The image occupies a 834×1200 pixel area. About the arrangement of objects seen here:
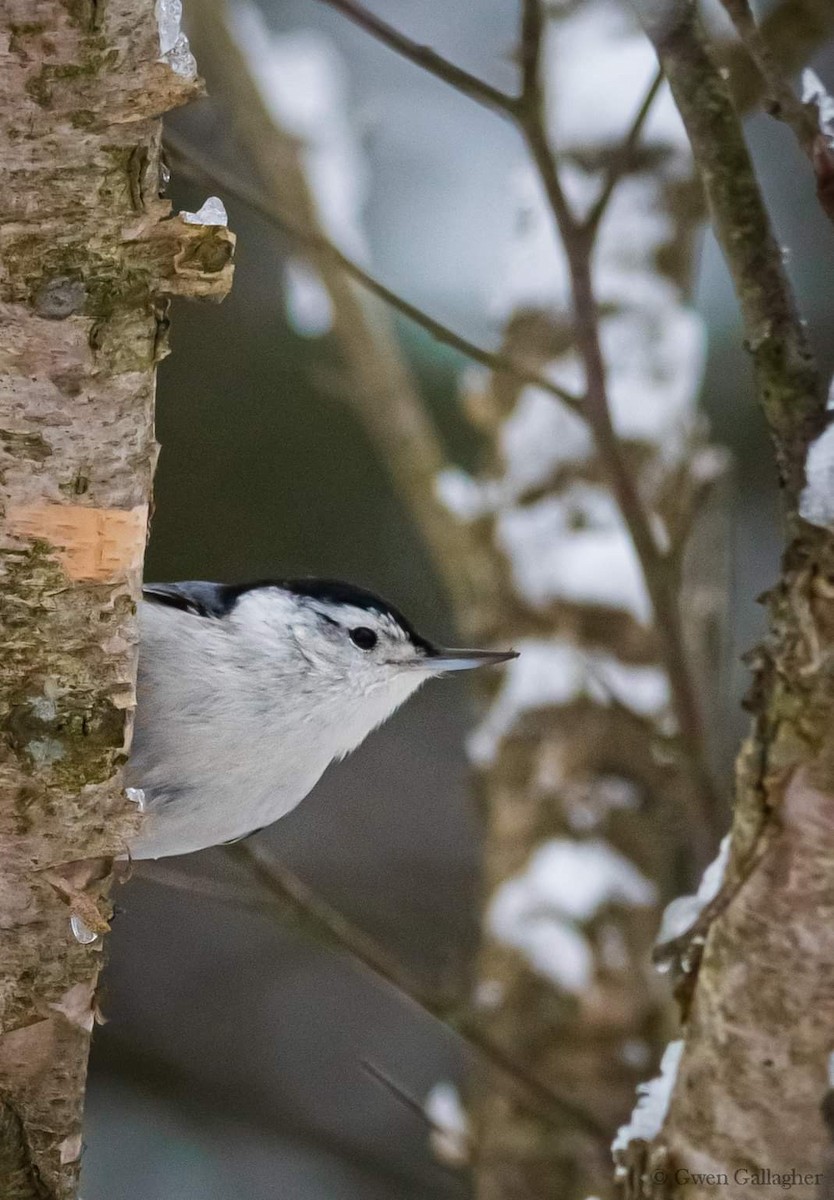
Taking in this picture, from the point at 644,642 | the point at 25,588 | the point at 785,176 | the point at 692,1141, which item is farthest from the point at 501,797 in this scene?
the point at 785,176

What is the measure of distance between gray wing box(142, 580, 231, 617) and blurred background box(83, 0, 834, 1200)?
5.71 ft

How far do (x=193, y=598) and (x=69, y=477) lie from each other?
76 cm

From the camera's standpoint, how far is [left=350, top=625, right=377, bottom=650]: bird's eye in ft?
5.94

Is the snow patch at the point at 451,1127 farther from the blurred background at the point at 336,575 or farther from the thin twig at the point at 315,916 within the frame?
the blurred background at the point at 336,575

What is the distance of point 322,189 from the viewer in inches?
124

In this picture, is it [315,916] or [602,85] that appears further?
[602,85]

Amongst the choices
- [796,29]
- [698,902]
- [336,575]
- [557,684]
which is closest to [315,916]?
[698,902]

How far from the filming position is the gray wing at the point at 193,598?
1750 millimetres

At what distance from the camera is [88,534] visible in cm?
104

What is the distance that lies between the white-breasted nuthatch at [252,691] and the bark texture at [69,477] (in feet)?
1.02

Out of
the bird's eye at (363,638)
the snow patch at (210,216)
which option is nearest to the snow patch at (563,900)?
the bird's eye at (363,638)

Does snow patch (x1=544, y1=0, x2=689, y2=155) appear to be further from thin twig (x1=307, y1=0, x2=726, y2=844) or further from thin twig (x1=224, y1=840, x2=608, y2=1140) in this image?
thin twig (x1=224, y1=840, x2=608, y2=1140)

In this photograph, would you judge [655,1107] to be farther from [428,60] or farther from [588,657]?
[588,657]

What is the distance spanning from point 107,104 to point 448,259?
3.16 meters
